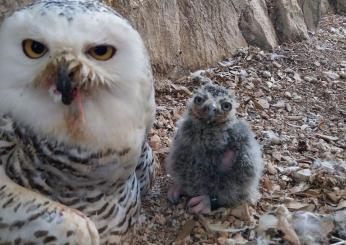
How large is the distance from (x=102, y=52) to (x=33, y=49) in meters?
0.20

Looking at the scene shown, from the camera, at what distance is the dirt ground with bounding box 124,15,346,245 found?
2126 mm

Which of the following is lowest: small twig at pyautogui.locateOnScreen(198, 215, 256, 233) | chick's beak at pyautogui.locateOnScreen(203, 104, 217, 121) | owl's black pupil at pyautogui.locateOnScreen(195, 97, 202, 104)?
small twig at pyautogui.locateOnScreen(198, 215, 256, 233)

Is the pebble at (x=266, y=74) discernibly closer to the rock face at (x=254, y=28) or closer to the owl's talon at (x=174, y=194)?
the rock face at (x=254, y=28)

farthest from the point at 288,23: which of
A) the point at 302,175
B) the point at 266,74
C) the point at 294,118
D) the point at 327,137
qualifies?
the point at 302,175

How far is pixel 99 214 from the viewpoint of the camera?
186 cm

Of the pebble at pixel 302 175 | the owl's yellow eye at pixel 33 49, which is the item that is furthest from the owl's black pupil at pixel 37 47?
the pebble at pixel 302 175

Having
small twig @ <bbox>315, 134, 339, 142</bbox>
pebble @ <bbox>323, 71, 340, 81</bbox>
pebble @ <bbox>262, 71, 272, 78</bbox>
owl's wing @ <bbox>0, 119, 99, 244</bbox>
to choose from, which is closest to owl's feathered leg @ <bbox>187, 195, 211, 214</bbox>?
owl's wing @ <bbox>0, 119, 99, 244</bbox>

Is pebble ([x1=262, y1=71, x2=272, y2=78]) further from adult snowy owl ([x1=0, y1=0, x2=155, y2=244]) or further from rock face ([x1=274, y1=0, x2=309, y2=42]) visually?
adult snowy owl ([x1=0, y1=0, x2=155, y2=244])

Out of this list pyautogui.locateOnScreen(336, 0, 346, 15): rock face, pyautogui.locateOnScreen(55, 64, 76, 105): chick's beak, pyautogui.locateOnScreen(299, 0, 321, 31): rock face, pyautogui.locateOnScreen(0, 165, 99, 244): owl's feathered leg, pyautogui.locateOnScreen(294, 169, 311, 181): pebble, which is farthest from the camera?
pyautogui.locateOnScreen(336, 0, 346, 15): rock face

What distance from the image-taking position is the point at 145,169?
7.35 ft

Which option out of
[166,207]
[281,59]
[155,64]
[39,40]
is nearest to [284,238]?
[166,207]

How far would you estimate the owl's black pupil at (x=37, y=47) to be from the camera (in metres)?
1.50

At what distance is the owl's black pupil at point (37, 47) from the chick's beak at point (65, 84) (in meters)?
0.11

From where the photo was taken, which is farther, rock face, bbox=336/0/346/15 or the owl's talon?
rock face, bbox=336/0/346/15
